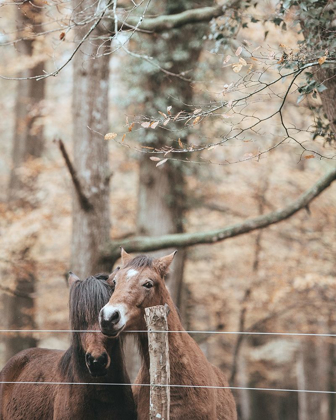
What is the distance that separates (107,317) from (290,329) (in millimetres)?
13860

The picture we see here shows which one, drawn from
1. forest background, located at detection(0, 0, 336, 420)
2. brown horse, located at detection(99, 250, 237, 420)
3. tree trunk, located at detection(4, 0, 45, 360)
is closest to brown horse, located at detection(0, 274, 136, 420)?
brown horse, located at detection(99, 250, 237, 420)

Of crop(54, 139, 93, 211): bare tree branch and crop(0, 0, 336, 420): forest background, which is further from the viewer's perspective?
crop(0, 0, 336, 420): forest background

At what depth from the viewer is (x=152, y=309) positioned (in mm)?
4301

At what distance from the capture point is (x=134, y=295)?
457 centimetres

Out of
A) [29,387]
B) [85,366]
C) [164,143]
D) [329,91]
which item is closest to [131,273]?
[85,366]

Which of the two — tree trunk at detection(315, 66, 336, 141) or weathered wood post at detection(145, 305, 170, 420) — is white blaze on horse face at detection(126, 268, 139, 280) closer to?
weathered wood post at detection(145, 305, 170, 420)

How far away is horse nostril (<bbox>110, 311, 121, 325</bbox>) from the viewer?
428 cm

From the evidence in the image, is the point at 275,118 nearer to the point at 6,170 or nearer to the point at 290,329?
the point at 290,329

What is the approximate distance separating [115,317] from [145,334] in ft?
2.04

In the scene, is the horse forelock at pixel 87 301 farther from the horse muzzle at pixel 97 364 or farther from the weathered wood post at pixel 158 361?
the weathered wood post at pixel 158 361

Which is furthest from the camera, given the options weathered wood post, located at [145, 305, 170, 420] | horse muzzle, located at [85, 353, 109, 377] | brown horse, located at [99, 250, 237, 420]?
horse muzzle, located at [85, 353, 109, 377]

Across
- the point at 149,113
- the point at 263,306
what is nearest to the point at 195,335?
the point at 263,306

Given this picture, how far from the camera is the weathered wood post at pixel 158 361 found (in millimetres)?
4246

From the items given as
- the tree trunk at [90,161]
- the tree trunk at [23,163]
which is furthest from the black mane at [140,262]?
the tree trunk at [23,163]
